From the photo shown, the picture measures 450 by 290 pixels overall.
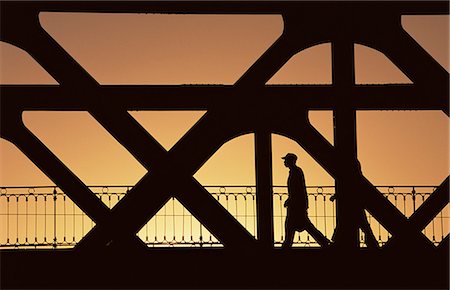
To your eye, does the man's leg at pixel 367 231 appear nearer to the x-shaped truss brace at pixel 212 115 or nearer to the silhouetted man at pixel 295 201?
the x-shaped truss brace at pixel 212 115

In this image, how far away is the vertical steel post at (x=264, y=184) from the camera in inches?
477

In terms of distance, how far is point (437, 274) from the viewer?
36.9ft

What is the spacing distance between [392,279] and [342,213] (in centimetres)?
81

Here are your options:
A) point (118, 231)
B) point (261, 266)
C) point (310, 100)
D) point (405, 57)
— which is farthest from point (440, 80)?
point (118, 231)

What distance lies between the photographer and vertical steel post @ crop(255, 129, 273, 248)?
1212 centimetres

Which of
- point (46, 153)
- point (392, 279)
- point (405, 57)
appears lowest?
point (392, 279)

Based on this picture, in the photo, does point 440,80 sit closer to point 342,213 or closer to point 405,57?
point 405,57

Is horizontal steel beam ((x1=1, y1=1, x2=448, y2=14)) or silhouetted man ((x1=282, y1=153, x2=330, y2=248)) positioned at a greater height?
horizontal steel beam ((x1=1, y1=1, x2=448, y2=14))

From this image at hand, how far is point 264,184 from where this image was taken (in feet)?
41.2

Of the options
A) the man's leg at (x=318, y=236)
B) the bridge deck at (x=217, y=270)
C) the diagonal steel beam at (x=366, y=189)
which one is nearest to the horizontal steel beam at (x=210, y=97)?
the diagonal steel beam at (x=366, y=189)

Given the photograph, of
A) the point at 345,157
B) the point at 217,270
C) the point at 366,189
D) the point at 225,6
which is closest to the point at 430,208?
Answer: the point at 366,189

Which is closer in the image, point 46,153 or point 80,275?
point 80,275

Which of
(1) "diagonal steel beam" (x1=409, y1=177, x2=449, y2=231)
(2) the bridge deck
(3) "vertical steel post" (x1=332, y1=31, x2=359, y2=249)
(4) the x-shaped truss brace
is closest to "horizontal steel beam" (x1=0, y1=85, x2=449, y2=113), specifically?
(4) the x-shaped truss brace

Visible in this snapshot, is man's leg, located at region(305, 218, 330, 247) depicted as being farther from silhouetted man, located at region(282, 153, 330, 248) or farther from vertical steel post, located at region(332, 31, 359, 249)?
vertical steel post, located at region(332, 31, 359, 249)
